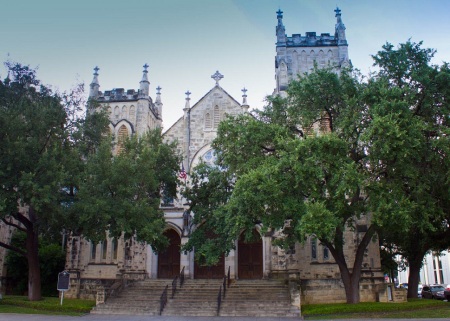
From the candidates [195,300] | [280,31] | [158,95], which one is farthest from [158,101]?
[195,300]

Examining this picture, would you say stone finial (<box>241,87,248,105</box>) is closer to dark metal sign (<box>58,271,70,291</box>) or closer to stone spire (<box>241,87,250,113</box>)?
stone spire (<box>241,87,250,113</box>)

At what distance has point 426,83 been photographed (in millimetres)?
18047

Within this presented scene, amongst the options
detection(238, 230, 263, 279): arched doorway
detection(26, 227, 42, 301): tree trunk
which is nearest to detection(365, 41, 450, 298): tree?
detection(238, 230, 263, 279): arched doorway

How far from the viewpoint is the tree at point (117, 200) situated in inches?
789

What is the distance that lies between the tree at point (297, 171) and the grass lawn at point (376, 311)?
138 cm

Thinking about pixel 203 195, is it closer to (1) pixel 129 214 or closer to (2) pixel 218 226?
(2) pixel 218 226

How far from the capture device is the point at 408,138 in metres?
16.5

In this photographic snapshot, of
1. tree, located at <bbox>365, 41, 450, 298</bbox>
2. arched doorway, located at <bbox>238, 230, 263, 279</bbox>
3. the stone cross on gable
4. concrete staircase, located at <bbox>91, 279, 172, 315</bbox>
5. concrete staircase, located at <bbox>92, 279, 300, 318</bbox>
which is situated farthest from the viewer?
the stone cross on gable

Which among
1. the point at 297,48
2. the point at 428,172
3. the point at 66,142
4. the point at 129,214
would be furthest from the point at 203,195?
the point at 297,48

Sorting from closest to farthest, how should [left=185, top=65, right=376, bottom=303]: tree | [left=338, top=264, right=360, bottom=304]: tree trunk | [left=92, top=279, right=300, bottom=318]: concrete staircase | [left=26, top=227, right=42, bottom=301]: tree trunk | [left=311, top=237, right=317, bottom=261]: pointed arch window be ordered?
[left=185, top=65, right=376, bottom=303]: tree < [left=92, top=279, right=300, bottom=318]: concrete staircase < [left=338, top=264, right=360, bottom=304]: tree trunk < [left=26, top=227, right=42, bottom=301]: tree trunk < [left=311, top=237, right=317, bottom=261]: pointed arch window

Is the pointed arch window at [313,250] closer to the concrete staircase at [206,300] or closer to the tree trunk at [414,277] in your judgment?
the concrete staircase at [206,300]

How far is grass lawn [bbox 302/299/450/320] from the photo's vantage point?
59.9 feet

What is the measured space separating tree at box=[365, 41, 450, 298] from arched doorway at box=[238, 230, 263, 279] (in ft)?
34.2

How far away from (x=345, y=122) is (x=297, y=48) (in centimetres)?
1480
